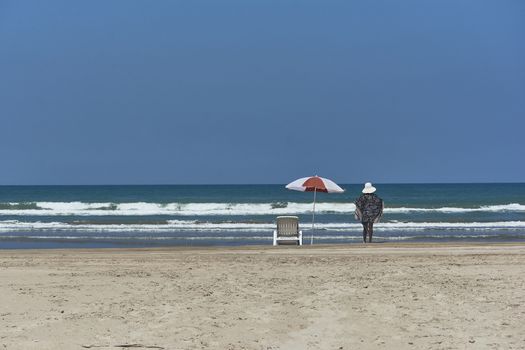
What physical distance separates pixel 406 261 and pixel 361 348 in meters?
5.83

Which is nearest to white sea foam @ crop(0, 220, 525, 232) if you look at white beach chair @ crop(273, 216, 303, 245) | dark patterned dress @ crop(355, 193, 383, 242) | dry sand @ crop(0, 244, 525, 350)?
white beach chair @ crop(273, 216, 303, 245)

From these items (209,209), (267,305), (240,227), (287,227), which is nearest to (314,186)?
(287,227)

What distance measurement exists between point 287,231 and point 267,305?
372 inches

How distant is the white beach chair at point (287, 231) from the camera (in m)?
16.1

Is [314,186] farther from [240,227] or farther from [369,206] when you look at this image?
[240,227]

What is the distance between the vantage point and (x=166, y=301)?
6941 mm

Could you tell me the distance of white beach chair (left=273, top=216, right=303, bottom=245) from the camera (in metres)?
16.1

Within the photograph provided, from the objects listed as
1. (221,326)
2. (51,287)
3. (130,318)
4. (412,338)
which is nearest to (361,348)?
(412,338)

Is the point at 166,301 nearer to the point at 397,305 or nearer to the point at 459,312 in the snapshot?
the point at 397,305

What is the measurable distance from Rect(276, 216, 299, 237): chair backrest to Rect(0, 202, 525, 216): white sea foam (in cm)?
1872

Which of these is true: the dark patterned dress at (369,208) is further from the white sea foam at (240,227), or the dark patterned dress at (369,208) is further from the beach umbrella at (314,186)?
the white sea foam at (240,227)

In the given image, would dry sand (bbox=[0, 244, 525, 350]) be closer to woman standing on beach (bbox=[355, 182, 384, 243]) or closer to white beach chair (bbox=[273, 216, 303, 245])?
woman standing on beach (bbox=[355, 182, 384, 243])

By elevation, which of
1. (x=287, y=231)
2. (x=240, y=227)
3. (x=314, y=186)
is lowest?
(x=240, y=227)

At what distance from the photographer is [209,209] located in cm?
3919
